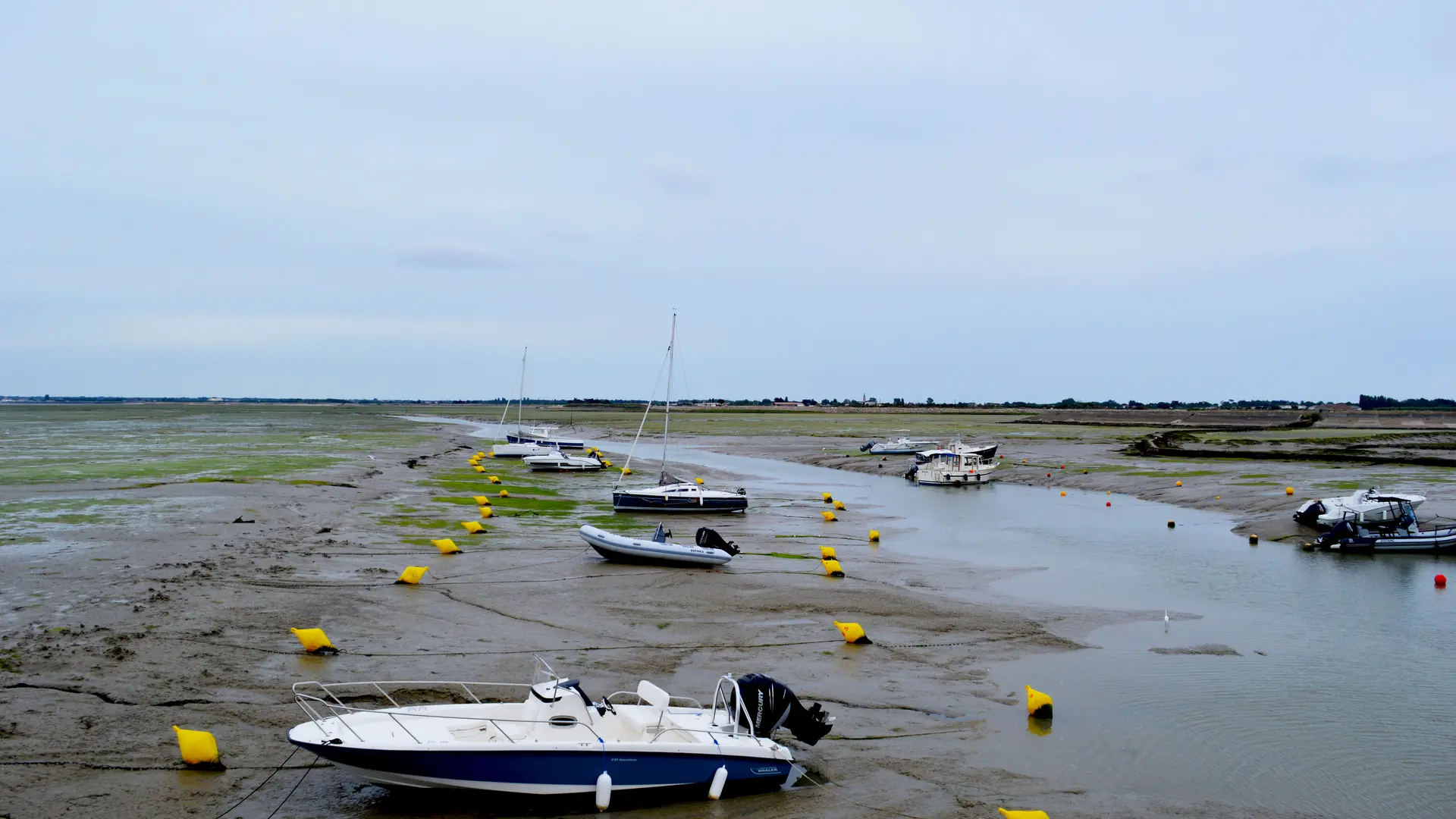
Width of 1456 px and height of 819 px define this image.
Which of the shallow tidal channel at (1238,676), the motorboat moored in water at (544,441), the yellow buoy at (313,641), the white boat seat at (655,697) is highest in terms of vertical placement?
the motorboat moored in water at (544,441)

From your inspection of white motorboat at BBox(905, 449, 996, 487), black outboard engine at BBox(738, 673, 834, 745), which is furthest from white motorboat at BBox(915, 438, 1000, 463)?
black outboard engine at BBox(738, 673, 834, 745)

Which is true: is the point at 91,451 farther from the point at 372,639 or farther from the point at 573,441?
the point at 372,639

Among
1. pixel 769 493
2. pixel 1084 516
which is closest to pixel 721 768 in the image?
pixel 1084 516

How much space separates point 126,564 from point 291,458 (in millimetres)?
44185

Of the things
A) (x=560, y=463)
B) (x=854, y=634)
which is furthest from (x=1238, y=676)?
(x=560, y=463)

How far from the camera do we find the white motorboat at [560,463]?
70.9 meters

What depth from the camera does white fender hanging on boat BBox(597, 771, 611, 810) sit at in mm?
13289

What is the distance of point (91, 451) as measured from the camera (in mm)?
73562

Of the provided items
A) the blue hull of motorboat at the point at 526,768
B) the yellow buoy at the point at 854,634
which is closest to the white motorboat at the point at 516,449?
the yellow buoy at the point at 854,634

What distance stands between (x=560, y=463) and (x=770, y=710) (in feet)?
191

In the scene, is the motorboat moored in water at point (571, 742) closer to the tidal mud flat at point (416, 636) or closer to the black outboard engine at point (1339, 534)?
the tidal mud flat at point (416, 636)

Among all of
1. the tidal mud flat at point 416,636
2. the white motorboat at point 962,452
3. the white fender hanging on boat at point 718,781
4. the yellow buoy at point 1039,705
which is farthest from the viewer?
the white motorboat at point 962,452

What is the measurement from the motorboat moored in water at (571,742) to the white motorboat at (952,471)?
179 feet

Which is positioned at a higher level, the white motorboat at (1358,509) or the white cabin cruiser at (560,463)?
the white motorboat at (1358,509)
